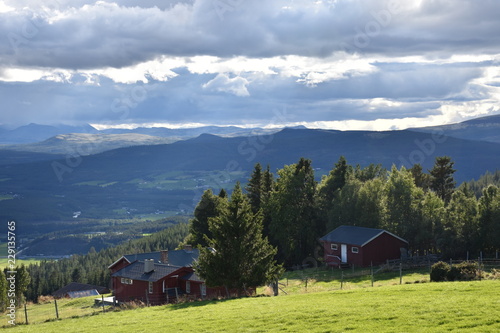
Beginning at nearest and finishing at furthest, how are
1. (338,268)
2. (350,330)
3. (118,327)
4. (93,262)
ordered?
(350,330)
(118,327)
(338,268)
(93,262)

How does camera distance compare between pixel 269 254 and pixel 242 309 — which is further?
pixel 269 254

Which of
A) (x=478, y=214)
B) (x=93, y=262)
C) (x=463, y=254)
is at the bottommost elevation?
(x=93, y=262)

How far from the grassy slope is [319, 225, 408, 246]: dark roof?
29725 millimetres

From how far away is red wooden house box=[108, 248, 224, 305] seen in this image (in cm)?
4906

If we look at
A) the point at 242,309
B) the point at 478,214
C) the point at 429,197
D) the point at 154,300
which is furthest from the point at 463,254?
the point at 242,309

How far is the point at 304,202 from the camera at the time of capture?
237 ft

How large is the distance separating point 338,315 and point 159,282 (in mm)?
31694

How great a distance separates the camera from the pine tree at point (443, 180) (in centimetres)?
8081

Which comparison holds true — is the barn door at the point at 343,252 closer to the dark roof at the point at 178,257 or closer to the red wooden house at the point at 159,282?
the dark roof at the point at 178,257

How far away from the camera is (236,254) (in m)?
36.8

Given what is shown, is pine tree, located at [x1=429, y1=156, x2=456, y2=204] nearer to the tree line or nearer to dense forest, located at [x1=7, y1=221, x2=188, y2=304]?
the tree line

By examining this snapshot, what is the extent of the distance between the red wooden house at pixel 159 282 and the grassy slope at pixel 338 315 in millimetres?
17147

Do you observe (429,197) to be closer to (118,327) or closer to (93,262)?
(118,327)

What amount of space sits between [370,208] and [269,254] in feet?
111
